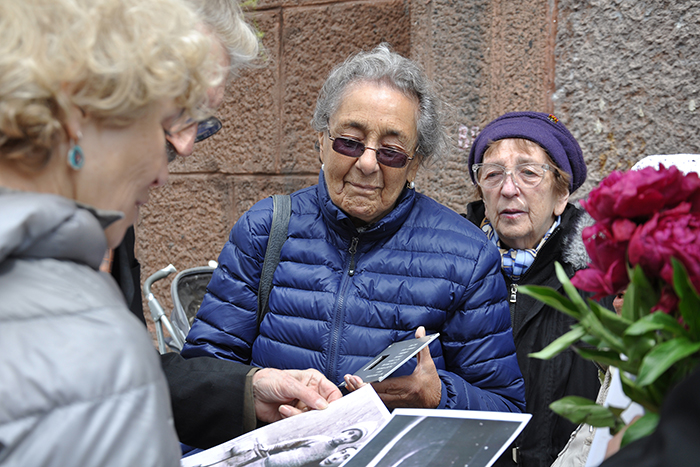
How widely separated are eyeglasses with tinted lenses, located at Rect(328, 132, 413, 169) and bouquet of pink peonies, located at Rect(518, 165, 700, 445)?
110 centimetres

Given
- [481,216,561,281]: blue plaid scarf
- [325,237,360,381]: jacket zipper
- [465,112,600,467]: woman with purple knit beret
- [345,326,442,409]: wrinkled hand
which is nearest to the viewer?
[345,326,442,409]: wrinkled hand

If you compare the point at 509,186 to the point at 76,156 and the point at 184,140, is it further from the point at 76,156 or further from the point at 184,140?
the point at 76,156

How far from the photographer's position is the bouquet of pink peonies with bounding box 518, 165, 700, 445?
77cm

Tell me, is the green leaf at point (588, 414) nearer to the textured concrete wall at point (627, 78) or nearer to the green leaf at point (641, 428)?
the green leaf at point (641, 428)

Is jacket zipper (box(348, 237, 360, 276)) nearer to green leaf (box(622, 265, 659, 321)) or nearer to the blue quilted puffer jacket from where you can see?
the blue quilted puffer jacket

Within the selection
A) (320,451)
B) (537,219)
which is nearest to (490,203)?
(537,219)

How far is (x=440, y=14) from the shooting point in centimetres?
312

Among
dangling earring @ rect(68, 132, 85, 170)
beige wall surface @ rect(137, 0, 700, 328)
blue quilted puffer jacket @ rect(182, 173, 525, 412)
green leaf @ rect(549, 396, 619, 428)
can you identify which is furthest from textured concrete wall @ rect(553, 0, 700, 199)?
dangling earring @ rect(68, 132, 85, 170)

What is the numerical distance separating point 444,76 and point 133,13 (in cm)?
248

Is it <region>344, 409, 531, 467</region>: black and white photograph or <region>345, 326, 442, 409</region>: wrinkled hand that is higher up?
<region>344, 409, 531, 467</region>: black and white photograph

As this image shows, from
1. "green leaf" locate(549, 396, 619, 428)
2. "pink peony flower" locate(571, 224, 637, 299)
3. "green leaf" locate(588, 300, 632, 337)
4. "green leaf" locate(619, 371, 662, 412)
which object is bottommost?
"green leaf" locate(549, 396, 619, 428)

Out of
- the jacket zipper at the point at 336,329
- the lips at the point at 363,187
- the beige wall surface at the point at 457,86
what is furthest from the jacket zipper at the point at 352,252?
the beige wall surface at the point at 457,86

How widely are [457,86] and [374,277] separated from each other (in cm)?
163

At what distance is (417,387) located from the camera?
1628mm
